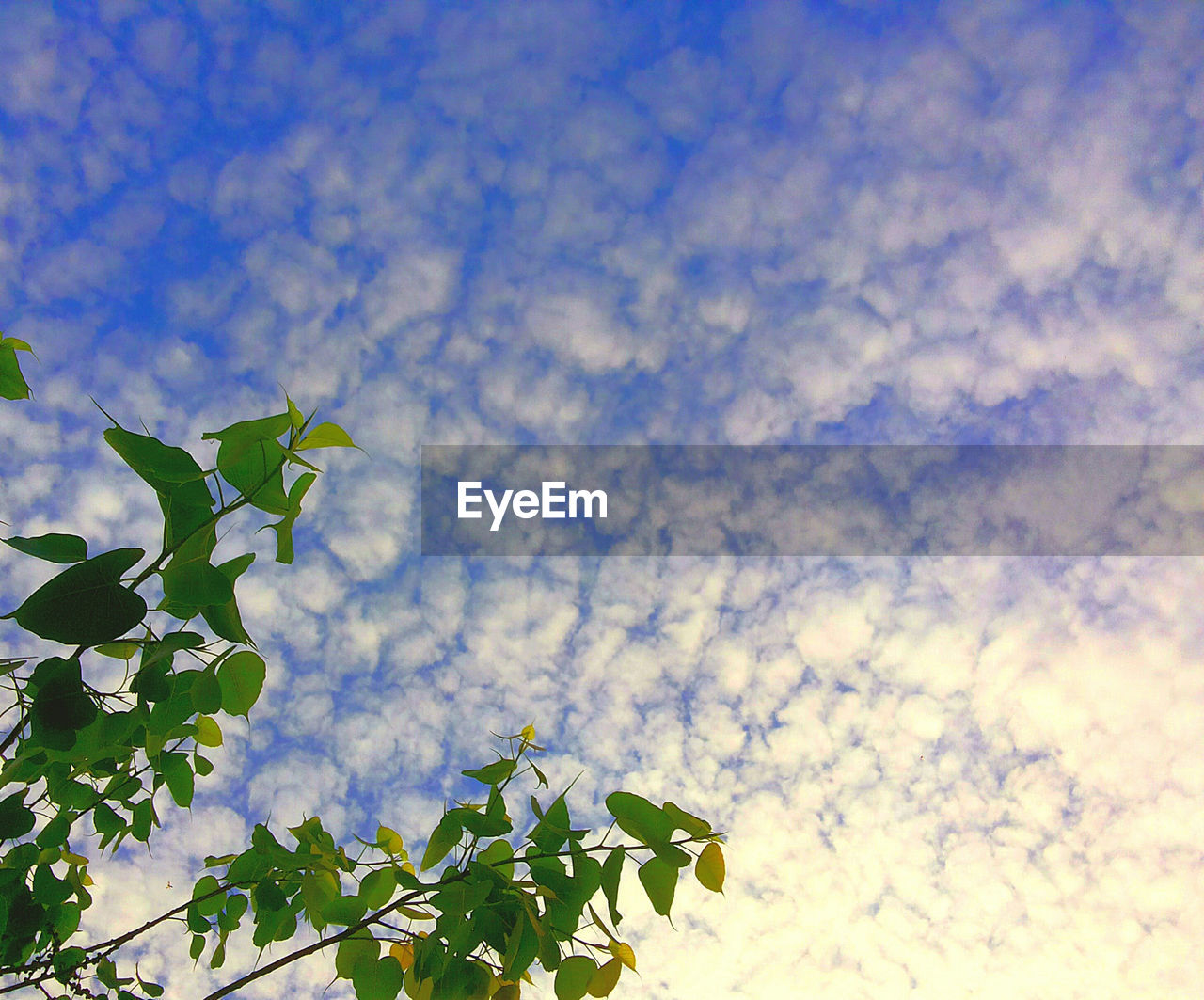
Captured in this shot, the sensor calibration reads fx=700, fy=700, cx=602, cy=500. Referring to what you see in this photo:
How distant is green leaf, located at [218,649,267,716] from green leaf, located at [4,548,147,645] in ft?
0.63

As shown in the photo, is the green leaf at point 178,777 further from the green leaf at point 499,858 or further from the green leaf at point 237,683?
the green leaf at point 499,858

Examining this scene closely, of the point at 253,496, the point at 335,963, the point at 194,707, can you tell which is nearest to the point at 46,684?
the point at 194,707

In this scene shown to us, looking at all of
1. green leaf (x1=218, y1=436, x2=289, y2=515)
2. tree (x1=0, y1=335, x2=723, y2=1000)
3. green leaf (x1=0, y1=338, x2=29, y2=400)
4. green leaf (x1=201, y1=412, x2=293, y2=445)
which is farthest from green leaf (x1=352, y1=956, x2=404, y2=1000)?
green leaf (x1=0, y1=338, x2=29, y2=400)

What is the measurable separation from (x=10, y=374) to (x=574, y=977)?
135 cm

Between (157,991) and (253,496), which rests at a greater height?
(253,496)

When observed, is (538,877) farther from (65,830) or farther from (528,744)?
(65,830)

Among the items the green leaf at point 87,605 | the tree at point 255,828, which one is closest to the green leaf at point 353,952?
the tree at point 255,828

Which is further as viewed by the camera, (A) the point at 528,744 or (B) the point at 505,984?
(A) the point at 528,744

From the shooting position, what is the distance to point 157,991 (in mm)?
1739

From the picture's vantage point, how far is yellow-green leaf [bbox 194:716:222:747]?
158 cm

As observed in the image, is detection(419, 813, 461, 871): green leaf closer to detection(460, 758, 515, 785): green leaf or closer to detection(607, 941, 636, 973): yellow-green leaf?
detection(460, 758, 515, 785): green leaf

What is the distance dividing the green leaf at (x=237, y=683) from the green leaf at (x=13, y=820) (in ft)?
1.44

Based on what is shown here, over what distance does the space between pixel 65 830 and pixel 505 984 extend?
1.10m

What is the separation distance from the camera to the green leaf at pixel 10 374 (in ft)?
3.86
